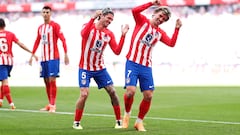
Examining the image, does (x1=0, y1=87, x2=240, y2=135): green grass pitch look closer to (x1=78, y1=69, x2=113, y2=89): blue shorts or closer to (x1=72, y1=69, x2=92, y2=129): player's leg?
(x1=72, y1=69, x2=92, y2=129): player's leg

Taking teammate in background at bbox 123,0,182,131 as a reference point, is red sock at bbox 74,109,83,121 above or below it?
below

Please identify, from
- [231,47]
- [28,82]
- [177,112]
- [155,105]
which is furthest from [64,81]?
[177,112]

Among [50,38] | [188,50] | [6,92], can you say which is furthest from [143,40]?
[188,50]

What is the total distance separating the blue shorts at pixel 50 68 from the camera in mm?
16031

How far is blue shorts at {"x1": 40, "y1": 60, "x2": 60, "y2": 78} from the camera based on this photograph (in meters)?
16.0

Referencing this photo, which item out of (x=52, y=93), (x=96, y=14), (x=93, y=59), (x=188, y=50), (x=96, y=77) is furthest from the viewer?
(x=188, y=50)

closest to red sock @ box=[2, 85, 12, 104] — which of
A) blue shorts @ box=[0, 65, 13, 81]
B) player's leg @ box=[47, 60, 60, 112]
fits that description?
blue shorts @ box=[0, 65, 13, 81]

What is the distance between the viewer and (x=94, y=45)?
1211 centimetres

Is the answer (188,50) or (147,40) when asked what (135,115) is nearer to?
(147,40)

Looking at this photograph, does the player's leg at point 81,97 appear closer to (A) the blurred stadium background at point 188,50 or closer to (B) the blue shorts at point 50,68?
(B) the blue shorts at point 50,68

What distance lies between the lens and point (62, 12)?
35875 mm

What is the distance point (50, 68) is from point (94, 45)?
4.16 metres

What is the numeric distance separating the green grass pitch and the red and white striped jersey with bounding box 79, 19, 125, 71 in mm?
1187

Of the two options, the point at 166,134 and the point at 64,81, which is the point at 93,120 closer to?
the point at 166,134
